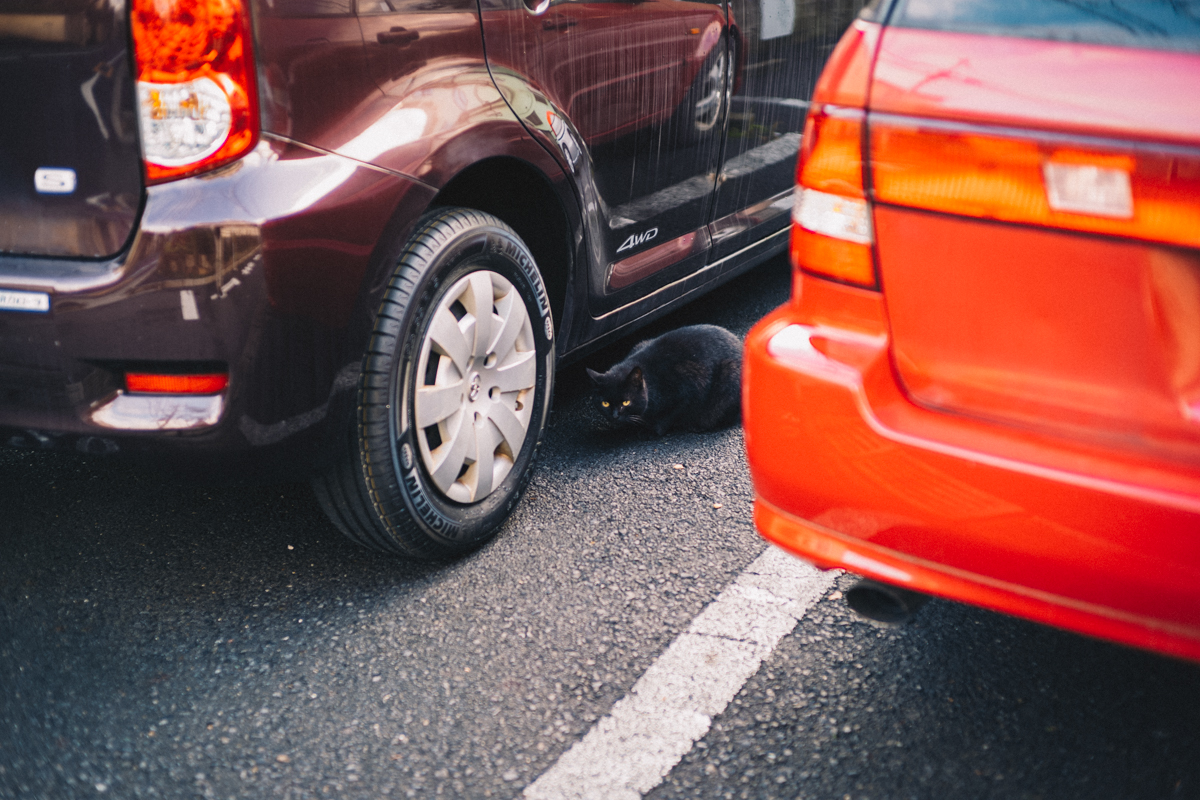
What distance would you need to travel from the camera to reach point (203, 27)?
5.26 feet

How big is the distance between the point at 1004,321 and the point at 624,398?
5.92 ft

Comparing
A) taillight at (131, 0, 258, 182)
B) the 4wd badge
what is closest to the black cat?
the 4wd badge

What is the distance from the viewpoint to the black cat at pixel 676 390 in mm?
3090

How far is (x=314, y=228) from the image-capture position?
174 cm

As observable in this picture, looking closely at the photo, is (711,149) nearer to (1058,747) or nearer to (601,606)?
(601,606)

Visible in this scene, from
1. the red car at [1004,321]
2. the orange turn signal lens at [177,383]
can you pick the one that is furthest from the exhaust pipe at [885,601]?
the orange turn signal lens at [177,383]

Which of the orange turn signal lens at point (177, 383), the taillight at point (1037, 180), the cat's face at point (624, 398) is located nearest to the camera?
the taillight at point (1037, 180)

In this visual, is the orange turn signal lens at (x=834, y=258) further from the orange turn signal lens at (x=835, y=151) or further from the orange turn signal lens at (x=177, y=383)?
the orange turn signal lens at (x=177, y=383)

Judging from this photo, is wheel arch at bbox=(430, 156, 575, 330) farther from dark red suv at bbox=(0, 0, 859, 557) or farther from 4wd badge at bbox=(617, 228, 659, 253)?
4wd badge at bbox=(617, 228, 659, 253)

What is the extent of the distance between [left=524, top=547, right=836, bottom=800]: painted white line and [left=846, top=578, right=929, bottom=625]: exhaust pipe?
407 mm

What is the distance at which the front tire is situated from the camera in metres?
2.00

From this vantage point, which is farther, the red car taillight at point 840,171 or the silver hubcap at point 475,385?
the silver hubcap at point 475,385

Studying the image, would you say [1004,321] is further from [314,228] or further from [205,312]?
[205,312]

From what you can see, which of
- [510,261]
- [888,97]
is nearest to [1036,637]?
[888,97]
